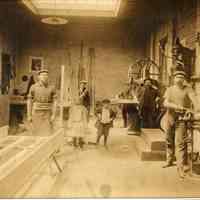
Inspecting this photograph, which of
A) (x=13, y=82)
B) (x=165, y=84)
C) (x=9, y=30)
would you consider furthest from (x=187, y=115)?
(x=9, y=30)

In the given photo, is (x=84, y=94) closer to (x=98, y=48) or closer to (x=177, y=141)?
(x=98, y=48)

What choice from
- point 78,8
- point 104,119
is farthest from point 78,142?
point 78,8

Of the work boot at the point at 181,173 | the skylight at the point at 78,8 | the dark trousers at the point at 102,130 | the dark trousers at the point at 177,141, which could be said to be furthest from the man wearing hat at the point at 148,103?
the skylight at the point at 78,8

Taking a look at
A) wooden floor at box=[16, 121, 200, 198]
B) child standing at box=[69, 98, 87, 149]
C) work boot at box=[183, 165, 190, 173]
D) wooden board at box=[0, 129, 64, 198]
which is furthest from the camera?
work boot at box=[183, 165, 190, 173]

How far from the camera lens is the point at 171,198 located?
8.18ft

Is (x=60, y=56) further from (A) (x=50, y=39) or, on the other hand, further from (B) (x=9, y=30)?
(B) (x=9, y=30)

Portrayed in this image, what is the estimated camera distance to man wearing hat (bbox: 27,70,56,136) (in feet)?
8.30

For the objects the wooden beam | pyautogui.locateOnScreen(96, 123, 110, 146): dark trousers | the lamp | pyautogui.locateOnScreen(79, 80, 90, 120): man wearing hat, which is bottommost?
pyautogui.locateOnScreen(96, 123, 110, 146): dark trousers

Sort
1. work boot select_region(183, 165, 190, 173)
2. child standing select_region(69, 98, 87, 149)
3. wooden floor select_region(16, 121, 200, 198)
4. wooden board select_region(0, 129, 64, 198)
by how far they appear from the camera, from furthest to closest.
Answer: work boot select_region(183, 165, 190, 173), child standing select_region(69, 98, 87, 149), wooden floor select_region(16, 121, 200, 198), wooden board select_region(0, 129, 64, 198)

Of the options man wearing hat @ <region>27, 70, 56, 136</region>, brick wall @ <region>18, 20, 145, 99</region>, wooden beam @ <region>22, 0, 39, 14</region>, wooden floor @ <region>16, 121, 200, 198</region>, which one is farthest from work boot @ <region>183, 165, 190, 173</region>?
wooden beam @ <region>22, 0, 39, 14</region>

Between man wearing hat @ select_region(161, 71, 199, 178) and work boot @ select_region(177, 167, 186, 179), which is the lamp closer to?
man wearing hat @ select_region(161, 71, 199, 178)

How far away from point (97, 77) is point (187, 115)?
830 mm

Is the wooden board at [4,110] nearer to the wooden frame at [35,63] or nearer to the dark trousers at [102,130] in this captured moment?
the wooden frame at [35,63]

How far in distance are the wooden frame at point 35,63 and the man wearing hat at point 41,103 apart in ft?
0.14
